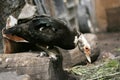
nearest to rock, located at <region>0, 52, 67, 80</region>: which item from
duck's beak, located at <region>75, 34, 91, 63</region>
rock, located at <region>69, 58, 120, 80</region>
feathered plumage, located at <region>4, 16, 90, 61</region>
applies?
feathered plumage, located at <region>4, 16, 90, 61</region>

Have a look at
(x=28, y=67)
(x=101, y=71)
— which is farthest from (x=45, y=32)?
(x=101, y=71)

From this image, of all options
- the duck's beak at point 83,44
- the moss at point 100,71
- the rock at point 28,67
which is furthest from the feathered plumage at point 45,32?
the moss at point 100,71

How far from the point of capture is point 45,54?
226 inches

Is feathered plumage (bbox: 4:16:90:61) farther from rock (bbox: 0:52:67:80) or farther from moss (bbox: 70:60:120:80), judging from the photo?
moss (bbox: 70:60:120:80)

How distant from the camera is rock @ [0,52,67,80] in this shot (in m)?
5.45

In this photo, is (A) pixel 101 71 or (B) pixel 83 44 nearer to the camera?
(B) pixel 83 44

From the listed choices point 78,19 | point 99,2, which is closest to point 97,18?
point 99,2

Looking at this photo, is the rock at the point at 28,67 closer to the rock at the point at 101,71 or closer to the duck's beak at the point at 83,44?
the duck's beak at the point at 83,44

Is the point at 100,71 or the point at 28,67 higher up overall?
the point at 28,67

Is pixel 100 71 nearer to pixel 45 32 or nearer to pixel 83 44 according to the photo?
pixel 83 44

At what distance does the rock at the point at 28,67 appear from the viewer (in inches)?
214

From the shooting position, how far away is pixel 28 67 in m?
5.50

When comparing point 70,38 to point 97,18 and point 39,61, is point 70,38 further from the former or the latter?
point 97,18

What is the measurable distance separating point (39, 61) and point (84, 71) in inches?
42.6
